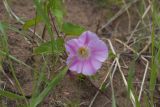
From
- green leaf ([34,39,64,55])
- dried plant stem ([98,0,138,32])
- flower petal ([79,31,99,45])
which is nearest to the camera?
flower petal ([79,31,99,45])

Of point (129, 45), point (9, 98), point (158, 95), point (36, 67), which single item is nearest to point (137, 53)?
point (129, 45)

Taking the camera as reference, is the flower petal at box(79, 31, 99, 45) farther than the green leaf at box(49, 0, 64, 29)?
No

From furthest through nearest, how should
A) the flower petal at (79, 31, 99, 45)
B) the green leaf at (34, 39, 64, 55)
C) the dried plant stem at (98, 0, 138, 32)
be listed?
1. the dried plant stem at (98, 0, 138, 32)
2. the green leaf at (34, 39, 64, 55)
3. the flower petal at (79, 31, 99, 45)

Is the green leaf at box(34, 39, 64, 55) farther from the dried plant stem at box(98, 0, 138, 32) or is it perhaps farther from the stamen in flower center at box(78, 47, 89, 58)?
the dried plant stem at box(98, 0, 138, 32)

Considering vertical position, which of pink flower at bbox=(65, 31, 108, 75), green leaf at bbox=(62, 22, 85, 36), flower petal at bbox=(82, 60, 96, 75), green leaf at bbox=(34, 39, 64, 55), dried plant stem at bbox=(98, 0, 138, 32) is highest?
dried plant stem at bbox=(98, 0, 138, 32)

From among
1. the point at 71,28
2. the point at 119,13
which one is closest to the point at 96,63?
the point at 71,28

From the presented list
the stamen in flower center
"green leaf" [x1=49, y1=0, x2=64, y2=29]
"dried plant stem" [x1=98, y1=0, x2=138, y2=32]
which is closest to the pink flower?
the stamen in flower center

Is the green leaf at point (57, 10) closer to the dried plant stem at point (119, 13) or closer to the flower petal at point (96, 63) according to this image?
the flower petal at point (96, 63)
